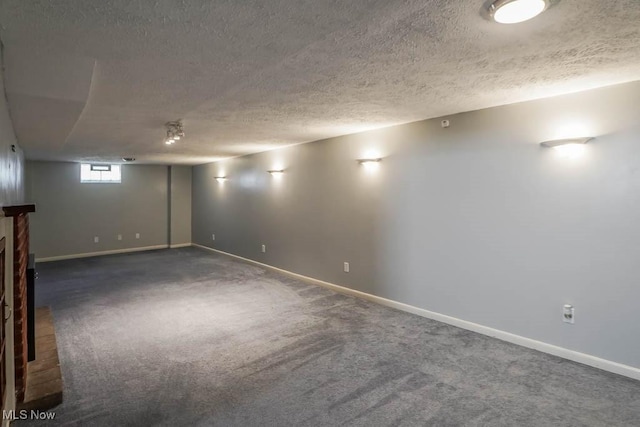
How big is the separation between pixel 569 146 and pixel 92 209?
8.95 metres

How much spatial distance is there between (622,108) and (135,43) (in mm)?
3340

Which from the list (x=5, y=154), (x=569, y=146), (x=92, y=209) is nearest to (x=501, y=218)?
(x=569, y=146)

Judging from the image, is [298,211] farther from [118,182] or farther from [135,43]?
[118,182]

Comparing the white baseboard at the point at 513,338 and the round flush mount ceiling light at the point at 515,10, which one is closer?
the round flush mount ceiling light at the point at 515,10

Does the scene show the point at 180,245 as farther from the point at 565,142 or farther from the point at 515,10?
the point at 515,10

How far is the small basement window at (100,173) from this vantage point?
7.89 meters

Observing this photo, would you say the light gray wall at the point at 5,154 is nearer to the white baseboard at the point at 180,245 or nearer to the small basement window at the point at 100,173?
the small basement window at the point at 100,173

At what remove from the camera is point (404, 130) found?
4035 mm

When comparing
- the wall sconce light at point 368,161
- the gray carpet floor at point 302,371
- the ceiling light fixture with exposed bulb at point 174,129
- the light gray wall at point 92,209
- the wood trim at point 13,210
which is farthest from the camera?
the light gray wall at point 92,209

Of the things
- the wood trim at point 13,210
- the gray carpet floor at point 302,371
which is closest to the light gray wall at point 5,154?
the wood trim at point 13,210

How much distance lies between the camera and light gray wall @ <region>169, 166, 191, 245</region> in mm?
9047

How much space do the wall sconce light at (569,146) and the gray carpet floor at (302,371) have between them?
1715 millimetres

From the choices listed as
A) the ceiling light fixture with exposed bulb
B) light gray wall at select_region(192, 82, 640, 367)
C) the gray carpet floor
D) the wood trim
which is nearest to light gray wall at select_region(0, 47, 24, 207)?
the wood trim

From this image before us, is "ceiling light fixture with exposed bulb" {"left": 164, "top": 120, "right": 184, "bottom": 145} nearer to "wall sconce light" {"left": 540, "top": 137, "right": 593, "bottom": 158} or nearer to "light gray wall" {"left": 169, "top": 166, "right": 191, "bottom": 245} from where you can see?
"wall sconce light" {"left": 540, "top": 137, "right": 593, "bottom": 158}
